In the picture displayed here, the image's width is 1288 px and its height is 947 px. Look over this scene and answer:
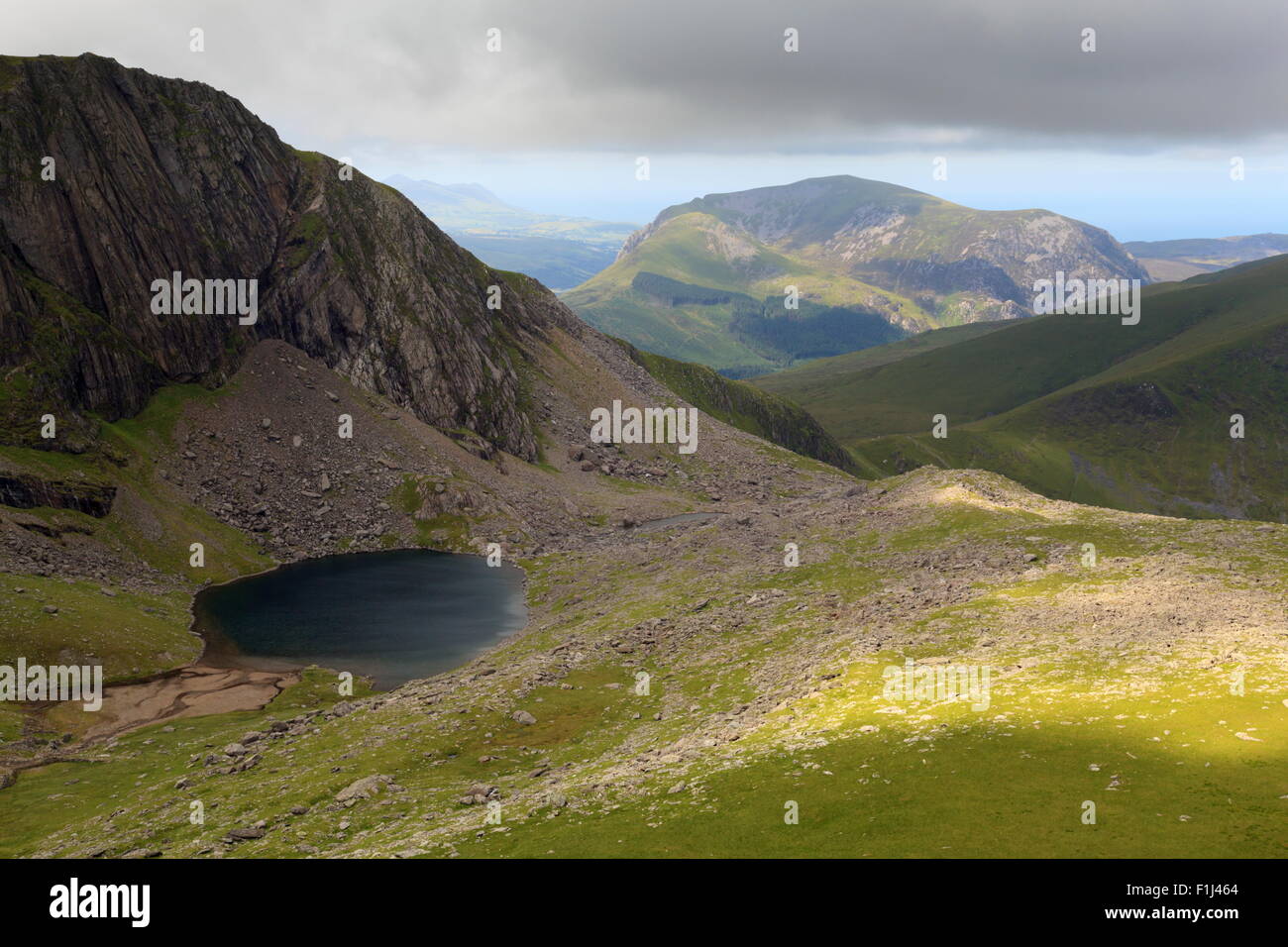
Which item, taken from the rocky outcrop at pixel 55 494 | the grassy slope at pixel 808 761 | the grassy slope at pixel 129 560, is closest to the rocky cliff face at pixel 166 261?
the grassy slope at pixel 129 560

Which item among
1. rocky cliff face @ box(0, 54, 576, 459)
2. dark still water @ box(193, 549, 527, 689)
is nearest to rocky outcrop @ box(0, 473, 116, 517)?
rocky cliff face @ box(0, 54, 576, 459)

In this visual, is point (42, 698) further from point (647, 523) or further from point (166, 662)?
point (647, 523)

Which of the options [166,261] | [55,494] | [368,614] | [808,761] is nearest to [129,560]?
[55,494]

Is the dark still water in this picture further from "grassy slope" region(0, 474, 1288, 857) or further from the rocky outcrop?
the rocky outcrop

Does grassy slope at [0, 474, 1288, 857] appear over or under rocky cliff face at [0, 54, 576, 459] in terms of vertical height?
under

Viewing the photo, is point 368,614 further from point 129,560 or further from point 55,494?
point 55,494
